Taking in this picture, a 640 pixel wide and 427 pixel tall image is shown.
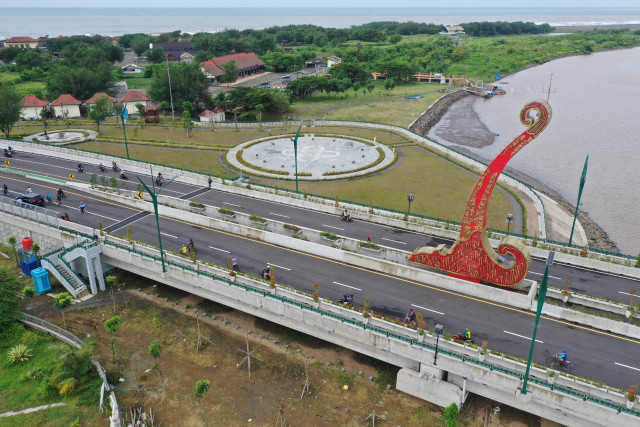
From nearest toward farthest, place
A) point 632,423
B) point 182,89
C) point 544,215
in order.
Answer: point 632,423
point 544,215
point 182,89

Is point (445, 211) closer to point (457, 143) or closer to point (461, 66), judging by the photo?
point (457, 143)

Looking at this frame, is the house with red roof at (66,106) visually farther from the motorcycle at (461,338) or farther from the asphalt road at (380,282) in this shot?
the motorcycle at (461,338)

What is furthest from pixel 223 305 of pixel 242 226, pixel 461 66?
pixel 461 66

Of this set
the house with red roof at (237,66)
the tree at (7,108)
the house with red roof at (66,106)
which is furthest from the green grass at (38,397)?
the house with red roof at (237,66)

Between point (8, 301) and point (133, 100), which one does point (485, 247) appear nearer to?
point (8, 301)

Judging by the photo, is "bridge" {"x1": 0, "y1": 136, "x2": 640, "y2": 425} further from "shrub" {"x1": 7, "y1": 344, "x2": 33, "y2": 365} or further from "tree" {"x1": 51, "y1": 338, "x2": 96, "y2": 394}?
"tree" {"x1": 51, "y1": 338, "x2": 96, "y2": 394}
